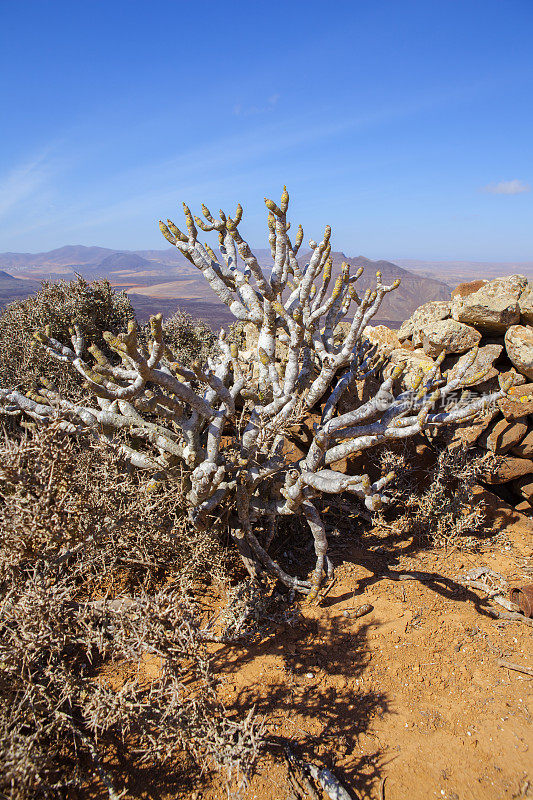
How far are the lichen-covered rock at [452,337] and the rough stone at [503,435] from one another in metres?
1.08

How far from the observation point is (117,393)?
3.00m

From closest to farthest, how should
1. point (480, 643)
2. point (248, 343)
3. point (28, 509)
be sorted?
point (28, 509) < point (480, 643) < point (248, 343)

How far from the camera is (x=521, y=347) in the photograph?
502 cm

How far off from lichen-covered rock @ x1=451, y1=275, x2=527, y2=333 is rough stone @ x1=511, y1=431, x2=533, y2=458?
144 cm

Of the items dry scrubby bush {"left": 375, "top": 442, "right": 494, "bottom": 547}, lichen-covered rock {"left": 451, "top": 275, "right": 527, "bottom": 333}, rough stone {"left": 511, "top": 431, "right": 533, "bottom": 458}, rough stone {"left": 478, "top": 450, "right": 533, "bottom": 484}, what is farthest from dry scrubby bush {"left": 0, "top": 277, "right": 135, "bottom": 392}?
rough stone {"left": 511, "top": 431, "right": 533, "bottom": 458}

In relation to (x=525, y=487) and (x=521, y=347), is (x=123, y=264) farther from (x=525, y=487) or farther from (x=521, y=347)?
(x=525, y=487)

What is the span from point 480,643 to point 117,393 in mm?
3794

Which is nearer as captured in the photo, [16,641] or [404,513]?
[16,641]

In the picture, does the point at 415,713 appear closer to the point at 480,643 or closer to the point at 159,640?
the point at 480,643

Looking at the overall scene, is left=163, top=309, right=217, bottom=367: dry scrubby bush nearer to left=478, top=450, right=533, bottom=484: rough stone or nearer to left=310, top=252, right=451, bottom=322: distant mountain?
left=478, top=450, right=533, bottom=484: rough stone

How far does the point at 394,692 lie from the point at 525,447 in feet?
11.3

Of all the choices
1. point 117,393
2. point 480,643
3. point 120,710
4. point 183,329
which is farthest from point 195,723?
point 183,329

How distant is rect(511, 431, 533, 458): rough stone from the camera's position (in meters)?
5.18

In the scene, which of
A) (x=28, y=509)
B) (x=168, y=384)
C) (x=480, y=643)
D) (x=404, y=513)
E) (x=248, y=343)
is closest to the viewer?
(x=28, y=509)
